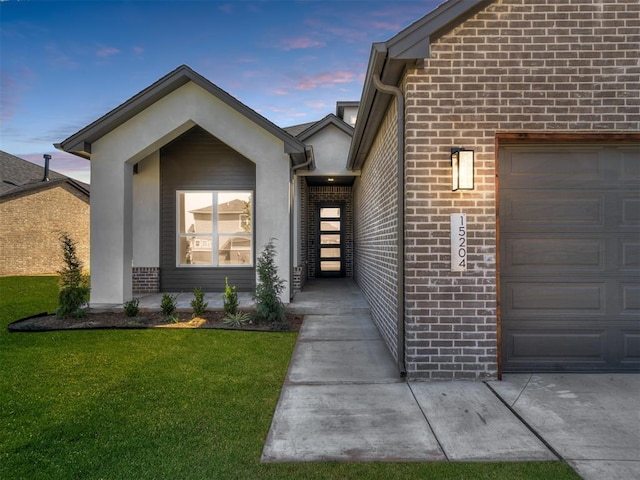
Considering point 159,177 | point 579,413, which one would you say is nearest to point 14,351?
point 159,177

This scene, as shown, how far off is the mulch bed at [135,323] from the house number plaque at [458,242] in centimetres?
308

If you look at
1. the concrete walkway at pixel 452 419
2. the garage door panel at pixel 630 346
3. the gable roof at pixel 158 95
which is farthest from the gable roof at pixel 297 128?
the garage door panel at pixel 630 346

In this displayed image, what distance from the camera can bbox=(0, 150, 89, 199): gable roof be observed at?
1570 cm

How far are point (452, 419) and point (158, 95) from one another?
802 centimetres

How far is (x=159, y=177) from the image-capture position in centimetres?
895

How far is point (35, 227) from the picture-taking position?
617 inches

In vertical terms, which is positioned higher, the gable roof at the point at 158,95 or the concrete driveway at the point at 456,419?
the gable roof at the point at 158,95

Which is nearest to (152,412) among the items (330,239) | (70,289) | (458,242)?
(458,242)

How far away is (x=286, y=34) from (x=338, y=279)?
7.91m

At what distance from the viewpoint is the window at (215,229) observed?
356 inches

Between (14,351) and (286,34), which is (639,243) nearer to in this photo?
(14,351)

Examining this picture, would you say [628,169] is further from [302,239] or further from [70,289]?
[70,289]

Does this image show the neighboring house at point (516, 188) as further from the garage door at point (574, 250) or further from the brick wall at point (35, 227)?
the brick wall at point (35, 227)

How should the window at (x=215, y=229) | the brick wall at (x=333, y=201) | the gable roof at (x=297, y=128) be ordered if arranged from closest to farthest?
the window at (x=215, y=229), the brick wall at (x=333, y=201), the gable roof at (x=297, y=128)
